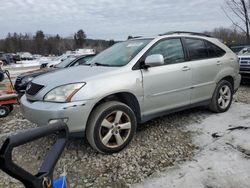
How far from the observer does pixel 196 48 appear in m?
5.23

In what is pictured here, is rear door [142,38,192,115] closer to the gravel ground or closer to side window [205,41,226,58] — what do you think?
the gravel ground

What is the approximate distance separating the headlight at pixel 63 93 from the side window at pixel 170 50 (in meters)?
1.45

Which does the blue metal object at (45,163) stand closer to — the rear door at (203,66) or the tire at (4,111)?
the rear door at (203,66)

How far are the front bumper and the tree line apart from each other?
7782 centimetres

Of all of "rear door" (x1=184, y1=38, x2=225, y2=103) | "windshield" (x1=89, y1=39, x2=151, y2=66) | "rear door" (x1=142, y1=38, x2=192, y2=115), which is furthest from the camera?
"rear door" (x1=184, y1=38, x2=225, y2=103)

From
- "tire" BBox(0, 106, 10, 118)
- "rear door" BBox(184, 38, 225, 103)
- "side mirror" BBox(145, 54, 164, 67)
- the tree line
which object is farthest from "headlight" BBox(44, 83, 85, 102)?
the tree line

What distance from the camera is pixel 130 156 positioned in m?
3.91

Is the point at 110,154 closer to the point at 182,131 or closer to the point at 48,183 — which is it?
the point at 182,131

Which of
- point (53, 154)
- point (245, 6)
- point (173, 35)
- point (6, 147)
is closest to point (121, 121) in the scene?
point (173, 35)

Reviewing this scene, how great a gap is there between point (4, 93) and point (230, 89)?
17.6 feet

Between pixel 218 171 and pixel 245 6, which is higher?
pixel 245 6

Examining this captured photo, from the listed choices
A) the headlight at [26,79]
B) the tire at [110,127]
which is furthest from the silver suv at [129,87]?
the headlight at [26,79]

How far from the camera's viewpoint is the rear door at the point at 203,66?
504 centimetres

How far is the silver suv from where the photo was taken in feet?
12.2
